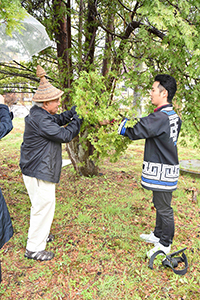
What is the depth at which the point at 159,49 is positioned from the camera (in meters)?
3.17

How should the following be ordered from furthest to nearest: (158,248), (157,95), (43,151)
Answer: (158,248) → (157,95) → (43,151)

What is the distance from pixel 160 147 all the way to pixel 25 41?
8.45ft

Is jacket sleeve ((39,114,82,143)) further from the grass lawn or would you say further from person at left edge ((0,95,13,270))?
the grass lawn

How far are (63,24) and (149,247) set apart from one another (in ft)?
14.9

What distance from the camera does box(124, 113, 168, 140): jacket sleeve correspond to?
2.68 m

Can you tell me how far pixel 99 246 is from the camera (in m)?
3.33

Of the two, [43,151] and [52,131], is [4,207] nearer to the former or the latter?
Result: [43,151]

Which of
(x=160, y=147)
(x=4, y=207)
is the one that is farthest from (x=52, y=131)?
(x=160, y=147)

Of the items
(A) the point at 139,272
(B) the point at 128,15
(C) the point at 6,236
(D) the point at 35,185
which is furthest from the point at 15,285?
(B) the point at 128,15

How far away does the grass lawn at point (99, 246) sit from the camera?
2611mm

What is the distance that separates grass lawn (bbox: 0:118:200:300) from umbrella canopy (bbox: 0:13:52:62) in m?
2.78

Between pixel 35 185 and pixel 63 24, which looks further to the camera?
pixel 63 24

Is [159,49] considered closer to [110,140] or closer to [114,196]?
[110,140]

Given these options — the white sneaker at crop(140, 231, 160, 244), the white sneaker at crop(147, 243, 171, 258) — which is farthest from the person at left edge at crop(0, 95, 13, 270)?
the white sneaker at crop(140, 231, 160, 244)
